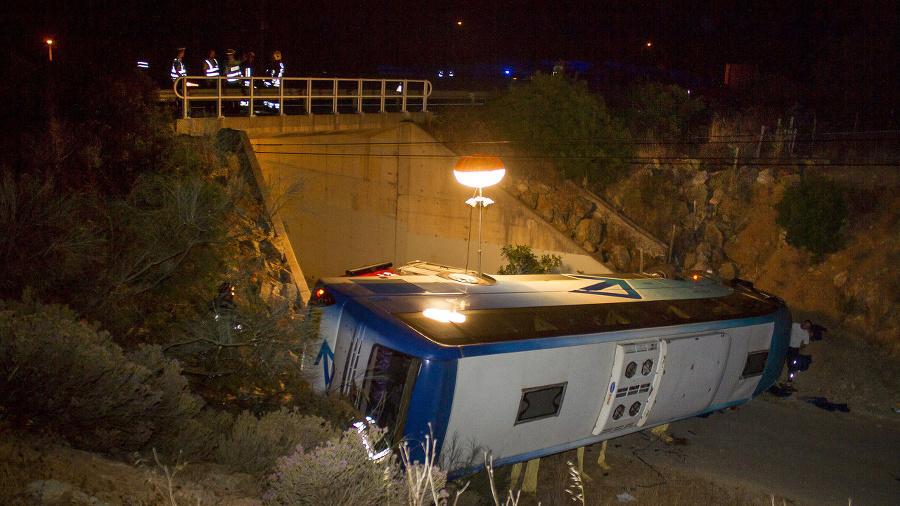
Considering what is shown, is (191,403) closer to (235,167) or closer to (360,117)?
(235,167)

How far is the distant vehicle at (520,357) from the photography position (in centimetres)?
532

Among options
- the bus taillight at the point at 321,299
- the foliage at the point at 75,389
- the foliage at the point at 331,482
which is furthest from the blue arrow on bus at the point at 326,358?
the foliage at the point at 331,482

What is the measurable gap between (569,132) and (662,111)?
4.38m

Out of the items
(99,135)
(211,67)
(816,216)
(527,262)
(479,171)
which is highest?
(211,67)

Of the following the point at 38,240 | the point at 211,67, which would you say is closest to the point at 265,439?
the point at 38,240

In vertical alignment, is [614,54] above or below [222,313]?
above

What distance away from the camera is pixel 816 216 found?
13578mm

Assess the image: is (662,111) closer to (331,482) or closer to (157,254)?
(157,254)

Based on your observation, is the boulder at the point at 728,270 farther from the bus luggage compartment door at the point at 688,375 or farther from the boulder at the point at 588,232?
the bus luggage compartment door at the point at 688,375

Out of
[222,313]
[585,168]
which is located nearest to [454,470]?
[222,313]

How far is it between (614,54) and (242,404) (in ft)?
104

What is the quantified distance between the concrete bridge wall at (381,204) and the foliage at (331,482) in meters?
10.9

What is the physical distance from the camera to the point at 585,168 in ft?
53.5

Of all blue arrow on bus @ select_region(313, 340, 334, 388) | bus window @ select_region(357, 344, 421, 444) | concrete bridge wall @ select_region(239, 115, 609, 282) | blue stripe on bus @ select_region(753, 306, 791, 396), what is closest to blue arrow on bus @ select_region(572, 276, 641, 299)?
blue stripe on bus @ select_region(753, 306, 791, 396)
